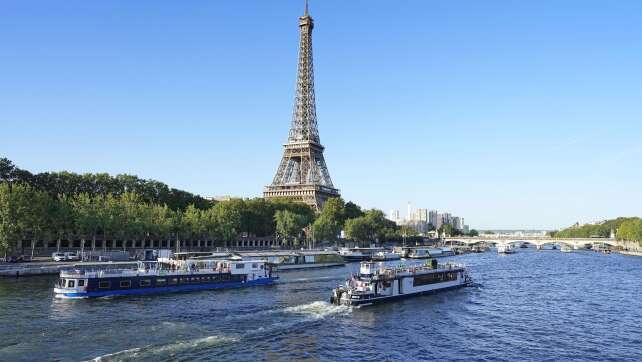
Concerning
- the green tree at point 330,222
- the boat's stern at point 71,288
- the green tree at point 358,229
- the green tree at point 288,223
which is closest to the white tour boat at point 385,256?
the green tree at point 330,222

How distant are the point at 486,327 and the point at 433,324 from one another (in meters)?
4.77

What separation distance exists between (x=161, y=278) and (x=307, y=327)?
2619 centimetres

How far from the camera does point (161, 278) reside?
64.2 meters

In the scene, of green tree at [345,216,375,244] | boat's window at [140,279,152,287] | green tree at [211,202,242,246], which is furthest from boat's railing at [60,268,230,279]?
green tree at [345,216,375,244]

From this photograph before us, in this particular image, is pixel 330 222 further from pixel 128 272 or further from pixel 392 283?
pixel 128 272

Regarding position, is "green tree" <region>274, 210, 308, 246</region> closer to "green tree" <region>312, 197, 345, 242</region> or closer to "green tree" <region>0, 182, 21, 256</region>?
"green tree" <region>312, 197, 345, 242</region>

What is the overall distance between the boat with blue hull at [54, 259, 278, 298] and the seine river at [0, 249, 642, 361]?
7.37 ft

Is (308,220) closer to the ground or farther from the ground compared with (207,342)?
farther from the ground

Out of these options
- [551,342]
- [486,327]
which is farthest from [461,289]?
[551,342]

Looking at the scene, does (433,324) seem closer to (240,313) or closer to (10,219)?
(240,313)

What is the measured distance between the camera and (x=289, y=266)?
100062mm

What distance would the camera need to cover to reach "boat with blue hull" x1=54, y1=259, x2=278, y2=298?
187 ft

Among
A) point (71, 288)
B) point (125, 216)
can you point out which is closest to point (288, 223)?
point (125, 216)

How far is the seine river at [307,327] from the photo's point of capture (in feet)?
121
